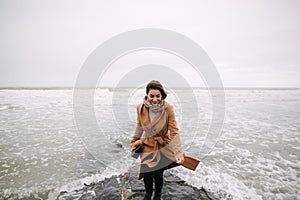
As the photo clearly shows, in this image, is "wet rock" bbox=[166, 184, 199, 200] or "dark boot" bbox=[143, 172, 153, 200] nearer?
"dark boot" bbox=[143, 172, 153, 200]

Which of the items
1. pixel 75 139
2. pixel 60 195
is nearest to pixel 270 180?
pixel 60 195

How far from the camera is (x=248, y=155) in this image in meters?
5.50

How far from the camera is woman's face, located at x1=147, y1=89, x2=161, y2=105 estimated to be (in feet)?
7.32

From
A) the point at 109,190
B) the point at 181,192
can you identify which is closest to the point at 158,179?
the point at 181,192

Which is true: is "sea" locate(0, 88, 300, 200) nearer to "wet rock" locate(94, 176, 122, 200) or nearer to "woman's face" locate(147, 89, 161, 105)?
"wet rock" locate(94, 176, 122, 200)

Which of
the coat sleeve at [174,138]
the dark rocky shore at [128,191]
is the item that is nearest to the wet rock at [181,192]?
the dark rocky shore at [128,191]

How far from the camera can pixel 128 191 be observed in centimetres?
325

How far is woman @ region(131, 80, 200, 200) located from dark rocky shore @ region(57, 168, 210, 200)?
1051 mm

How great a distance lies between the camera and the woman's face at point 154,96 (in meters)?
2.23

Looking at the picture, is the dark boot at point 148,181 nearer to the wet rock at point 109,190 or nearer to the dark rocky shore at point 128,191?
the dark rocky shore at point 128,191

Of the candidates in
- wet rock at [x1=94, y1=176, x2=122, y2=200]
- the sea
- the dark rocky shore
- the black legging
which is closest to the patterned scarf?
the black legging

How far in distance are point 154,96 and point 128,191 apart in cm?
212

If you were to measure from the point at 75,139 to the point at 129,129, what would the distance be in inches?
101

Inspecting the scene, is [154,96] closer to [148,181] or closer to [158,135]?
[158,135]
